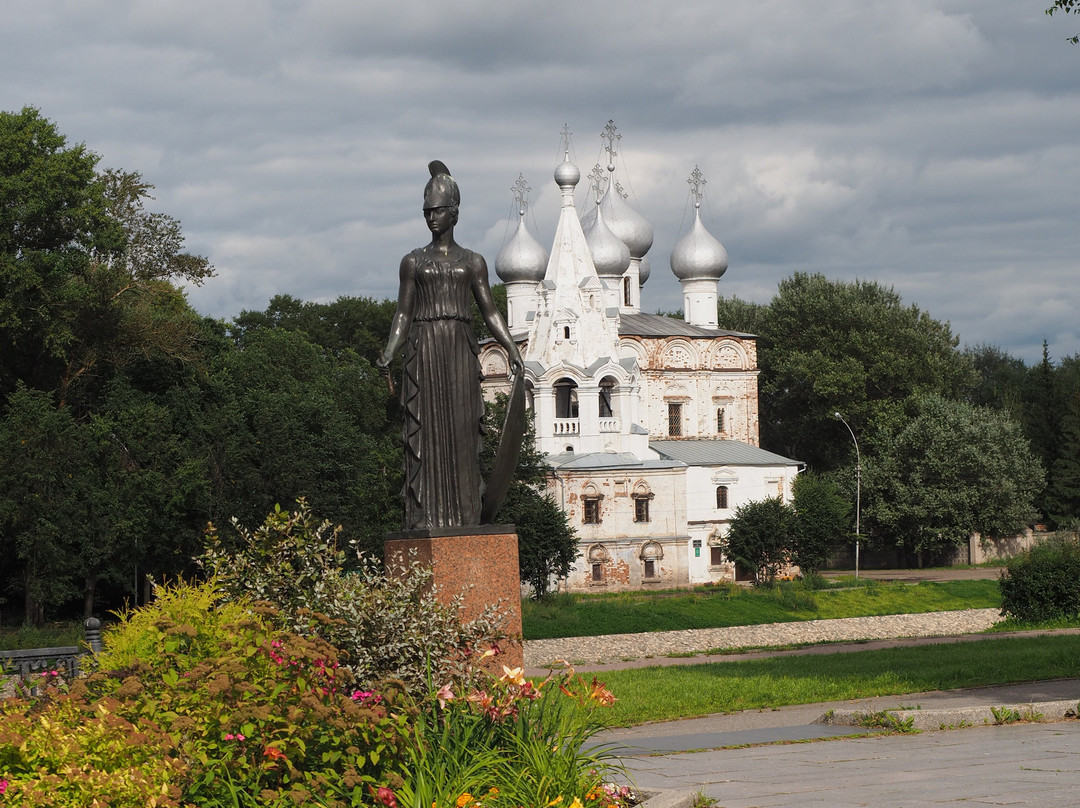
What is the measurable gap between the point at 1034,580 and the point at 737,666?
814 cm

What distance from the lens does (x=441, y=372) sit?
33.1ft

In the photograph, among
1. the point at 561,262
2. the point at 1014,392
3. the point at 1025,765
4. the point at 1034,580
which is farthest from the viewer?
the point at 1014,392

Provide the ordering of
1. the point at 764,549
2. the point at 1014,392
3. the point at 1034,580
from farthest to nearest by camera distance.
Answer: the point at 1014,392 < the point at 764,549 < the point at 1034,580

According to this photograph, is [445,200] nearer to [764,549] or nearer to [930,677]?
[930,677]

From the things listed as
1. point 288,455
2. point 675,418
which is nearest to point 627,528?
point 675,418

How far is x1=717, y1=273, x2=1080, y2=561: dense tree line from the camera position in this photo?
5512 cm

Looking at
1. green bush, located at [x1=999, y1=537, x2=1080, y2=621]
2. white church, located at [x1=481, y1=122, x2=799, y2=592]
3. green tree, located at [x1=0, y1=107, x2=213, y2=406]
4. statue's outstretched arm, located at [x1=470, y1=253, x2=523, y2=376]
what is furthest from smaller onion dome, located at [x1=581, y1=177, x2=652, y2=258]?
statue's outstretched arm, located at [x1=470, y1=253, x2=523, y2=376]

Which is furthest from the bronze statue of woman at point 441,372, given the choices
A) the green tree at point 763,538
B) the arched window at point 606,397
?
the arched window at point 606,397

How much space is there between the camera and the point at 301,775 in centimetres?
599

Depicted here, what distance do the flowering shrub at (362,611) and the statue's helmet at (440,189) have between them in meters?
2.94

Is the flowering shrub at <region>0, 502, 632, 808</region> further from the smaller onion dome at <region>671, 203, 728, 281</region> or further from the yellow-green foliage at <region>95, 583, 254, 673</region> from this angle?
the smaller onion dome at <region>671, 203, 728, 281</region>

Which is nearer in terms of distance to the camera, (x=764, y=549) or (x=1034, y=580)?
(x=1034, y=580)

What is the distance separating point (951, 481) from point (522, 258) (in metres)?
19.9

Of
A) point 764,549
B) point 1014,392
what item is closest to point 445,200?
point 764,549
